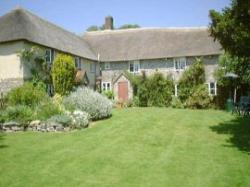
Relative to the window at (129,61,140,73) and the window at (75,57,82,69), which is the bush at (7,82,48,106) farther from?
the window at (129,61,140,73)

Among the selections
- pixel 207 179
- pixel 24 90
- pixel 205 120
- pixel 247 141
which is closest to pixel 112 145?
pixel 207 179

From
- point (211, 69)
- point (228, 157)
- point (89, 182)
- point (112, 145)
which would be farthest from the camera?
point (211, 69)

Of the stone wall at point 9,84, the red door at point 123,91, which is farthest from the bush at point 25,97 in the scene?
the red door at point 123,91

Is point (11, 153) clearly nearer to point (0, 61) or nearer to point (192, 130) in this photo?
point (192, 130)

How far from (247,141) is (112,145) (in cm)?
607

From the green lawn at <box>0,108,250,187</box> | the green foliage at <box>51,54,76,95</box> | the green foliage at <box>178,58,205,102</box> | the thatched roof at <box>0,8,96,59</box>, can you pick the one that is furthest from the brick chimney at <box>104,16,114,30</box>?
the green lawn at <box>0,108,250,187</box>

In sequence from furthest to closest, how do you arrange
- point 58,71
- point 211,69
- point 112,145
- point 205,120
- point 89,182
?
1. point 211,69
2. point 58,71
3. point 205,120
4. point 112,145
5. point 89,182

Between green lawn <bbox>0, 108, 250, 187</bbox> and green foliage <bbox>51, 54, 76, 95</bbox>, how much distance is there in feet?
29.6

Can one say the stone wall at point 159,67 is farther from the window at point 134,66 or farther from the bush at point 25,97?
the bush at point 25,97

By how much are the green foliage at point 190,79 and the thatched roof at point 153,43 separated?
248 centimetres

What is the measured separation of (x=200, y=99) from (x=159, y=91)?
469 cm

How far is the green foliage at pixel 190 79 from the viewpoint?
3059cm

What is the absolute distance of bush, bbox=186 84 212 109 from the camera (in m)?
28.8

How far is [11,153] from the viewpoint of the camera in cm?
1138
